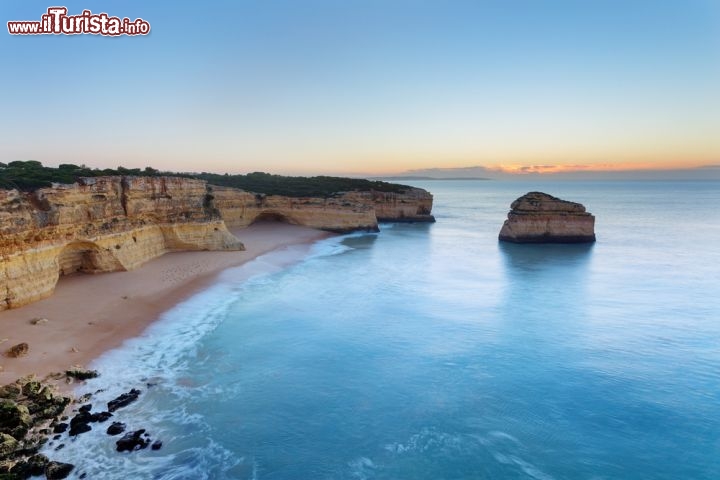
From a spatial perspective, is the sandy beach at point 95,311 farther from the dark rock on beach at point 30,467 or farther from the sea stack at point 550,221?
the sea stack at point 550,221

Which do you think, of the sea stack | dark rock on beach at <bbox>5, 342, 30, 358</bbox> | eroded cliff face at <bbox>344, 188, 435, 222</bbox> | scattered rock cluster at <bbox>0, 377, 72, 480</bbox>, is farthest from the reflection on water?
dark rock on beach at <bbox>5, 342, 30, 358</bbox>

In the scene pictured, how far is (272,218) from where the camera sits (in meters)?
49.9

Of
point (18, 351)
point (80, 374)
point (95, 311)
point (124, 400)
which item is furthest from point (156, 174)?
point (124, 400)

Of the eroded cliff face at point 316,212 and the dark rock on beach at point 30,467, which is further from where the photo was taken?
the eroded cliff face at point 316,212

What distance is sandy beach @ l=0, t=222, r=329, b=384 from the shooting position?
13.7m

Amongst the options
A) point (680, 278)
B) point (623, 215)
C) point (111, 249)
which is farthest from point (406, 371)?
point (623, 215)

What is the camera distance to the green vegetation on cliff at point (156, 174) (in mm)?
19906

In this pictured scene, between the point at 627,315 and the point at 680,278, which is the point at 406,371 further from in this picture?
the point at 680,278

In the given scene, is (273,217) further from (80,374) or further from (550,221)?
(80,374)

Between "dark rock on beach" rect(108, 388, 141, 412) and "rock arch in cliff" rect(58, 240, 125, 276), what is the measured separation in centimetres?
1227

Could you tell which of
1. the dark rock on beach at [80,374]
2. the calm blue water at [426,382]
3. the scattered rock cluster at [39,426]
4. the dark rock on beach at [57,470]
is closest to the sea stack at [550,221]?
the calm blue water at [426,382]

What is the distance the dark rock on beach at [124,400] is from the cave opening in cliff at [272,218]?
36805 millimetres

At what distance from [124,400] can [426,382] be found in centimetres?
878

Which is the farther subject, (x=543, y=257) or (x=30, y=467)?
(x=543, y=257)
